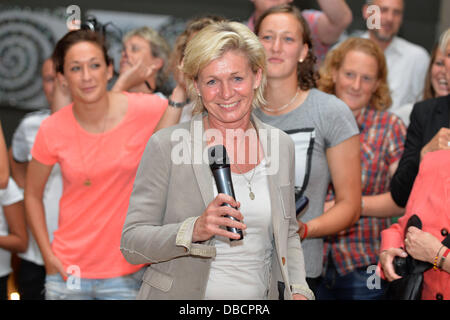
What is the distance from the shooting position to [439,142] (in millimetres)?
2594

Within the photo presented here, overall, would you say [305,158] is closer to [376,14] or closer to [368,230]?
[368,230]

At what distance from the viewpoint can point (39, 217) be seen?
3184mm

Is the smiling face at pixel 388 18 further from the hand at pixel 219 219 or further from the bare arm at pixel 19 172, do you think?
the hand at pixel 219 219

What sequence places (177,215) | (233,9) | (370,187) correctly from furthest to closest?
1. (233,9)
2. (370,187)
3. (177,215)

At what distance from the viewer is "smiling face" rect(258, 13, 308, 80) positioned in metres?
2.88

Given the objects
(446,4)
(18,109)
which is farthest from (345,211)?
(18,109)

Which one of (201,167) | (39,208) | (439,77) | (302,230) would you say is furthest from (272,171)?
(439,77)

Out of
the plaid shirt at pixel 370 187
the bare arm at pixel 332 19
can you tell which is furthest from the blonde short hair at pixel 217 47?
the bare arm at pixel 332 19

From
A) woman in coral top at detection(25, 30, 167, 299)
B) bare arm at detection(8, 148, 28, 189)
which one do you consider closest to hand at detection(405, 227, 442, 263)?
woman in coral top at detection(25, 30, 167, 299)

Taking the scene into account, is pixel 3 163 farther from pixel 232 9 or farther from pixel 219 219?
pixel 232 9

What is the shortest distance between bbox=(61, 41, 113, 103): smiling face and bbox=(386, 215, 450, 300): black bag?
5.36 ft

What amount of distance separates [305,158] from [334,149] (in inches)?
5.4

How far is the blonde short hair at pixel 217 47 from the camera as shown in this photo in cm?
216

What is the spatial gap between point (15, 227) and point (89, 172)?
768 mm
